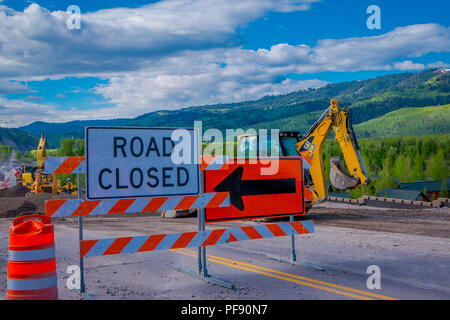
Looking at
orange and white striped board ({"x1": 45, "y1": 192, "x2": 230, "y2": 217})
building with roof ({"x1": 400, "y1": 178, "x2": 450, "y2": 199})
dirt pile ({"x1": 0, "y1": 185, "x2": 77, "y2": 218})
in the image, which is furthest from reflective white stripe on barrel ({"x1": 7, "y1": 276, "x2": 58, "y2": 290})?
building with roof ({"x1": 400, "y1": 178, "x2": 450, "y2": 199})

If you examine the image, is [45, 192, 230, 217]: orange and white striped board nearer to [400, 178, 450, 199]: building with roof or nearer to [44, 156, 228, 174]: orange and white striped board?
[44, 156, 228, 174]: orange and white striped board

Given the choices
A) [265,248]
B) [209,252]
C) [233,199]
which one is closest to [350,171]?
[265,248]

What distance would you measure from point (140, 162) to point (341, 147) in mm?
12398

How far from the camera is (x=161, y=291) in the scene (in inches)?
278

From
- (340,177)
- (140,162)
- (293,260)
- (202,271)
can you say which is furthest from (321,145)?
(140,162)

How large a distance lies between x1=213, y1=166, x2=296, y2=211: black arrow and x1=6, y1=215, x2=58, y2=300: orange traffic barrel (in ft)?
9.97

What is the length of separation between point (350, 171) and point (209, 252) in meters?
9.52

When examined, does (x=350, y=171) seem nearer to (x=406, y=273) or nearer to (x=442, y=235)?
(x=442, y=235)

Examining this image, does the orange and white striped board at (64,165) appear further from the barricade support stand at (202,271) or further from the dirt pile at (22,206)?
the dirt pile at (22,206)

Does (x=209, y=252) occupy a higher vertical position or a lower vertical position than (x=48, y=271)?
lower

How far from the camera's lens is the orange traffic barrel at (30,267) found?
5812 mm

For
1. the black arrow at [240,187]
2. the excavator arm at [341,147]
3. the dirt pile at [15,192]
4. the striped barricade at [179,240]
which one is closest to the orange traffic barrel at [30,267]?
the striped barricade at [179,240]
